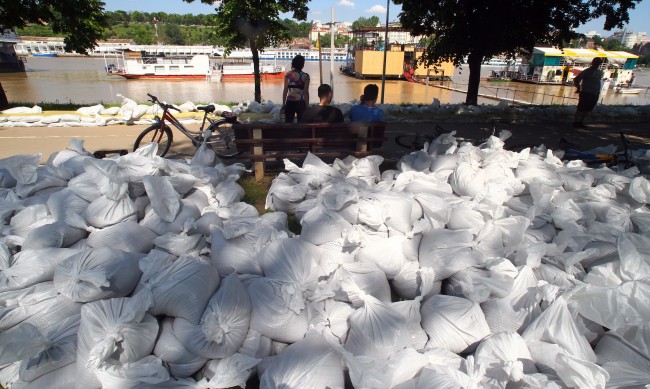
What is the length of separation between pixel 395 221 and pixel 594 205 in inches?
64.6

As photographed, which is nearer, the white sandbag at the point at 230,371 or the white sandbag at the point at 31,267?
the white sandbag at the point at 230,371

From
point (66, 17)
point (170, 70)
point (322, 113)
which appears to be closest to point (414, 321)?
point (322, 113)

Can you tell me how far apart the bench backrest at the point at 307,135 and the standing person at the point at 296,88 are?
1.09 metres

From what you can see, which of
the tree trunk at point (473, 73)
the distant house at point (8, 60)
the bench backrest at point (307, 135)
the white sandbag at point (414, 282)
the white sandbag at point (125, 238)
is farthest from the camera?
the distant house at point (8, 60)

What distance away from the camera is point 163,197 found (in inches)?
106

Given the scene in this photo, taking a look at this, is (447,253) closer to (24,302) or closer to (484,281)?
(484,281)

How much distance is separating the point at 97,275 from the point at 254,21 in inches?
442

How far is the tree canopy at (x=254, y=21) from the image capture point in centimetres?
1103

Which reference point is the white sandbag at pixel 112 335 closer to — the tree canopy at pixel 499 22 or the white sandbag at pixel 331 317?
the white sandbag at pixel 331 317

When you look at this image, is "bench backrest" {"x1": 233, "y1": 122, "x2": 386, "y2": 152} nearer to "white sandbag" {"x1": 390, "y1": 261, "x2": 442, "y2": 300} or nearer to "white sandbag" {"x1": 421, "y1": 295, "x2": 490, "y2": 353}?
"white sandbag" {"x1": 390, "y1": 261, "x2": 442, "y2": 300}

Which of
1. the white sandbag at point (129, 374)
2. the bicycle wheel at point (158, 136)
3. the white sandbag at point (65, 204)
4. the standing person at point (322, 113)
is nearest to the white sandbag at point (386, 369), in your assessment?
the white sandbag at point (129, 374)

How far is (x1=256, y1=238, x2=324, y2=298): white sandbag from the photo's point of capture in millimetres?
2119

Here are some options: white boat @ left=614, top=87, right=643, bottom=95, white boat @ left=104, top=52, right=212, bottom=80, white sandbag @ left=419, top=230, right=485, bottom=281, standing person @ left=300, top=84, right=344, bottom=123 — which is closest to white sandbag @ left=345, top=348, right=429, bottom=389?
white sandbag @ left=419, top=230, right=485, bottom=281

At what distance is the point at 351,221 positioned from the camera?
265 cm
